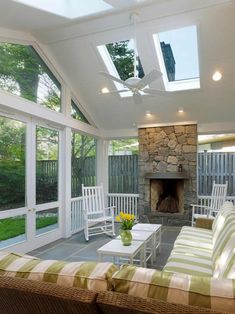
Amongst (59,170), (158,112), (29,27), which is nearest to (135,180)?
(158,112)

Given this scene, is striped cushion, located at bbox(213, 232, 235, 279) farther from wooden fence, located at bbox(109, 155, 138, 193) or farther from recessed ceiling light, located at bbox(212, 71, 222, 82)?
wooden fence, located at bbox(109, 155, 138, 193)

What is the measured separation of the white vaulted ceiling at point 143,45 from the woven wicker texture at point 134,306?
3290mm

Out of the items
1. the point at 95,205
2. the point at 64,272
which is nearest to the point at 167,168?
the point at 95,205

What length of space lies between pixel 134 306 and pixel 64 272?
38 cm

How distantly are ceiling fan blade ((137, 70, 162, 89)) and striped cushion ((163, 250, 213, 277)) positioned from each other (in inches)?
79.5

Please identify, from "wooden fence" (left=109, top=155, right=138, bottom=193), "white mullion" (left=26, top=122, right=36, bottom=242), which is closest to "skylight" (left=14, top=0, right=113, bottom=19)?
"white mullion" (left=26, top=122, right=36, bottom=242)

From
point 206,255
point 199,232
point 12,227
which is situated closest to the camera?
point 206,255

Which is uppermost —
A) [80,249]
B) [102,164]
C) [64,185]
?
[102,164]

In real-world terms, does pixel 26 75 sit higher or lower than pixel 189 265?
higher

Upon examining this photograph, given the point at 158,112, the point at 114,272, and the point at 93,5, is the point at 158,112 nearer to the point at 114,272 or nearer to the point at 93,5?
the point at 93,5

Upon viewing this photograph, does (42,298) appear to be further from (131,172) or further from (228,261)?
(131,172)

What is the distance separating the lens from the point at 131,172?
6.80 m

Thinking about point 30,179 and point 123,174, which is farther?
point 123,174

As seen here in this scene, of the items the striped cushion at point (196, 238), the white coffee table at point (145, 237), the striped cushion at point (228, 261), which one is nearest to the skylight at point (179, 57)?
the striped cushion at point (196, 238)
